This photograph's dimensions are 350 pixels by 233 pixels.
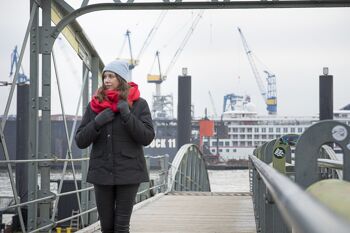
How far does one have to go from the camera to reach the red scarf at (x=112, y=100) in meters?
3.39

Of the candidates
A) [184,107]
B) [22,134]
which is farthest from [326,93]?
[22,134]

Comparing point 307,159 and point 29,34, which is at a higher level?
point 29,34

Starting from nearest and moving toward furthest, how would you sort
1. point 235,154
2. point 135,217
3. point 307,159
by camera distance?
1. point 307,159
2. point 135,217
3. point 235,154

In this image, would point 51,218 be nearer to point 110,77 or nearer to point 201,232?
point 201,232

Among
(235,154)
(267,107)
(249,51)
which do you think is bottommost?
(235,154)

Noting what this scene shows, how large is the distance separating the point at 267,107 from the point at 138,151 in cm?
10434

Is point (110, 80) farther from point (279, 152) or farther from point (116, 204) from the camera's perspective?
point (279, 152)

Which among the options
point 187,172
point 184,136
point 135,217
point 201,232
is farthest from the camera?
point 184,136

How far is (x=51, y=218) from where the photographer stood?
6.27m

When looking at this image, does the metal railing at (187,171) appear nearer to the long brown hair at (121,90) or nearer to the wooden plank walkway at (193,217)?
the wooden plank walkway at (193,217)

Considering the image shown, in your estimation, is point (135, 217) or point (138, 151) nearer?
point (138, 151)

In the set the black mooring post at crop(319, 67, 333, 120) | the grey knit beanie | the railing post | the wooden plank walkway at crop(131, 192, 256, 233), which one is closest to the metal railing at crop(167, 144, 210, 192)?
the wooden plank walkway at crop(131, 192, 256, 233)

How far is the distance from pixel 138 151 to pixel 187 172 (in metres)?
16.9

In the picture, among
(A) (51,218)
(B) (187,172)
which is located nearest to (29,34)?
(A) (51,218)
